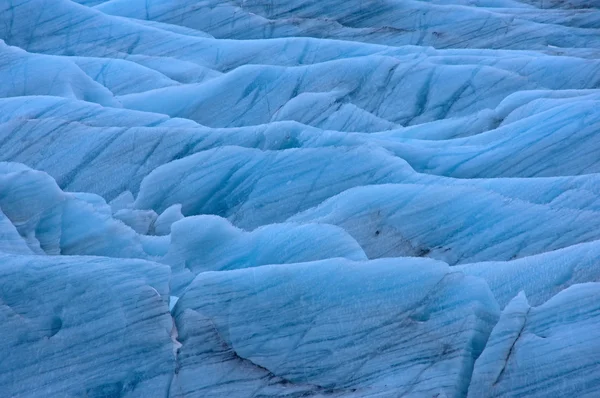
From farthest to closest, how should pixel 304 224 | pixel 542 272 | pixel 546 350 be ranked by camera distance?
pixel 304 224 < pixel 542 272 < pixel 546 350

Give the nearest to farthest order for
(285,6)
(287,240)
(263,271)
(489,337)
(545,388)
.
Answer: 1. (545,388)
2. (489,337)
3. (263,271)
4. (287,240)
5. (285,6)

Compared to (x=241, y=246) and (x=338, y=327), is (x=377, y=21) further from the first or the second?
(x=338, y=327)

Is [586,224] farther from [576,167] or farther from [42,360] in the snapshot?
[42,360]

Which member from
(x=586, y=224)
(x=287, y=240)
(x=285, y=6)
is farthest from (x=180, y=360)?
(x=285, y=6)

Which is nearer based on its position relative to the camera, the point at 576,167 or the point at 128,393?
the point at 128,393

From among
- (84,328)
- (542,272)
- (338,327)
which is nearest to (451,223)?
(542,272)

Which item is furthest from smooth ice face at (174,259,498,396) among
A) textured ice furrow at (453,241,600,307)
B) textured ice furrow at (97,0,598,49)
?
textured ice furrow at (97,0,598,49)
